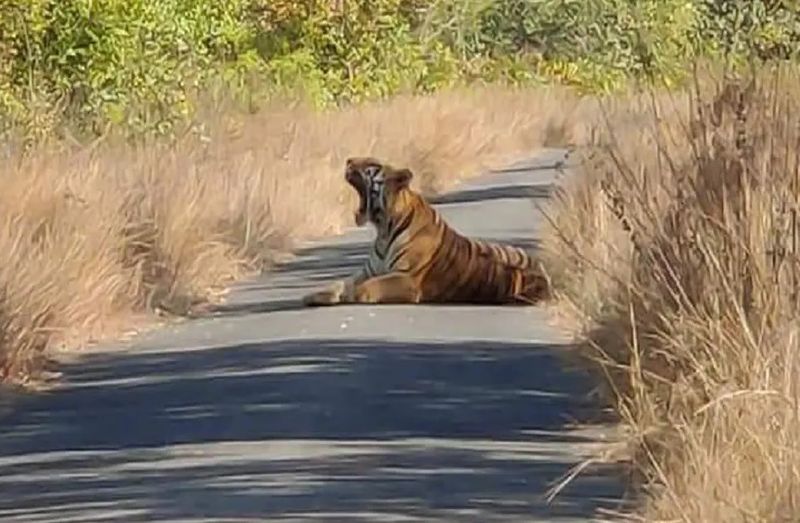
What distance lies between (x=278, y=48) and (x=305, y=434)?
89.1 ft

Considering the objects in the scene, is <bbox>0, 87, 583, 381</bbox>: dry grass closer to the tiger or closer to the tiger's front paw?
the tiger's front paw

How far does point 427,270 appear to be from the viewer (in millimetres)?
17906

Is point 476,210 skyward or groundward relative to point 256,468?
groundward

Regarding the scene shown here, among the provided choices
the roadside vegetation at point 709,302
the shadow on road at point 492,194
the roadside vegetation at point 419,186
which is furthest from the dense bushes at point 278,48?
the shadow on road at point 492,194

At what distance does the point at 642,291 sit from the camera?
11.8 metres

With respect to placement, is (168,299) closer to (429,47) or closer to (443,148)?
(443,148)

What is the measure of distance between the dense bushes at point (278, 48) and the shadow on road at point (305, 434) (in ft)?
6.39

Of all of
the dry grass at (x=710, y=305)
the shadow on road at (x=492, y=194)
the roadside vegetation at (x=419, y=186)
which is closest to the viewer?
the dry grass at (x=710, y=305)

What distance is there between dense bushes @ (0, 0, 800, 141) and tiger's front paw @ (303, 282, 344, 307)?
8.13 feet

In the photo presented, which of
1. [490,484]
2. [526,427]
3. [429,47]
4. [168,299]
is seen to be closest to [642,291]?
[526,427]

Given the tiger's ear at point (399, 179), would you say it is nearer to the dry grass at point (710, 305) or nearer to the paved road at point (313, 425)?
the paved road at point (313, 425)

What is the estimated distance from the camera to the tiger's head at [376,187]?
18.4 metres

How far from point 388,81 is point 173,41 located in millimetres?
14951

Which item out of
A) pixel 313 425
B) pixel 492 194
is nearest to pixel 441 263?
pixel 313 425
